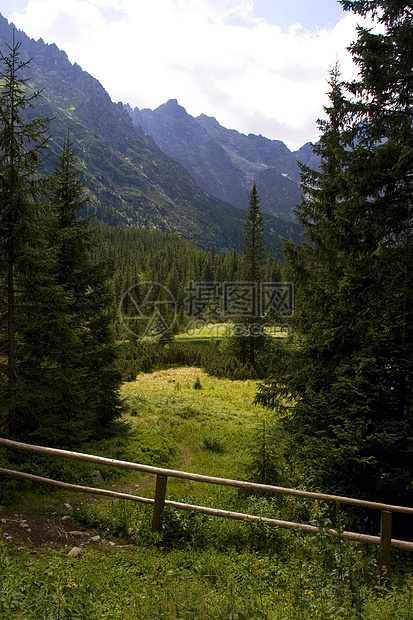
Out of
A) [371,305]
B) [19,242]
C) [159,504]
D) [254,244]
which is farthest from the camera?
[254,244]

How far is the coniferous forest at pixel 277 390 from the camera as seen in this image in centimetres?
380

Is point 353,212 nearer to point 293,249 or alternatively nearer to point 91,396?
point 293,249

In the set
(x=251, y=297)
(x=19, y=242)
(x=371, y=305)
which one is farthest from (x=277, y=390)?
(x=251, y=297)

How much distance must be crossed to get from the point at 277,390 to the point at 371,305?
16.8 feet

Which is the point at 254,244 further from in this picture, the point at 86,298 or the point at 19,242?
the point at 19,242

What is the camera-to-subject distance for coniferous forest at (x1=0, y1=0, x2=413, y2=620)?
3.80 meters

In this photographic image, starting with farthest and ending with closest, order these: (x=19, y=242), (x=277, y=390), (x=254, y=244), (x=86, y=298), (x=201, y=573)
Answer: (x=254, y=244) < (x=86, y=298) < (x=277, y=390) < (x=19, y=242) < (x=201, y=573)

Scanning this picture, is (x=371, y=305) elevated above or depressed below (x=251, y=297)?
below

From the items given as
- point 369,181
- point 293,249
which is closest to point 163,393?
point 293,249

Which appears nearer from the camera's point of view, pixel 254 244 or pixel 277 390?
pixel 277 390

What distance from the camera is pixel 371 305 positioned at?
6965mm

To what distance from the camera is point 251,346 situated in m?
30.8

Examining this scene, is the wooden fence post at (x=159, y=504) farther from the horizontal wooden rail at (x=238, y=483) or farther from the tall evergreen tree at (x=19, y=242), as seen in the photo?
the tall evergreen tree at (x=19, y=242)

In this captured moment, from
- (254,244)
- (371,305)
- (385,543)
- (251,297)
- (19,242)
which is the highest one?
(254,244)
